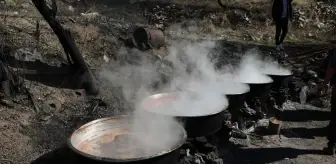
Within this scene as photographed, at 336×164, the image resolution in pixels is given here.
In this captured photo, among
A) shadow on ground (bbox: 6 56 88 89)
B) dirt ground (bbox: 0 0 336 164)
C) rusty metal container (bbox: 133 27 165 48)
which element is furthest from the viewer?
rusty metal container (bbox: 133 27 165 48)

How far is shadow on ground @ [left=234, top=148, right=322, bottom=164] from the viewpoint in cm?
630

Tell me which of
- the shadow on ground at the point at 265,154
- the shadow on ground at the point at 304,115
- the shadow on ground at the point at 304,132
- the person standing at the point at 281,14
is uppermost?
the person standing at the point at 281,14

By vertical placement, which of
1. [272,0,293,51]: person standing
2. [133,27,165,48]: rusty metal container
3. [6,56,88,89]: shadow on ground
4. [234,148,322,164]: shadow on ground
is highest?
[272,0,293,51]: person standing

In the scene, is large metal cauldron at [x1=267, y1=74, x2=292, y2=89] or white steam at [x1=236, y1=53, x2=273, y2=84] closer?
white steam at [x1=236, y1=53, x2=273, y2=84]

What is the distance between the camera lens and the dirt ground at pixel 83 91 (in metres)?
5.89

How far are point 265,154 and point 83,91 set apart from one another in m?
3.88

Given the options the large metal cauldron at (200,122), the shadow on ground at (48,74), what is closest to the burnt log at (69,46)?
the shadow on ground at (48,74)

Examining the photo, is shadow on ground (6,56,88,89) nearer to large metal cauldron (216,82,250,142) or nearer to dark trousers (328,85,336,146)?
large metal cauldron (216,82,250,142)

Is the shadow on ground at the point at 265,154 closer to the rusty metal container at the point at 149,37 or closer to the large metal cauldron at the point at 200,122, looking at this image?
the large metal cauldron at the point at 200,122

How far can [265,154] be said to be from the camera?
6539mm

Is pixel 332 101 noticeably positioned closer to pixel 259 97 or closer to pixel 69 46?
pixel 259 97

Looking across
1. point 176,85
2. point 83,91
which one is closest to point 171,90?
point 176,85

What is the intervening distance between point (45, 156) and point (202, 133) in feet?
8.17

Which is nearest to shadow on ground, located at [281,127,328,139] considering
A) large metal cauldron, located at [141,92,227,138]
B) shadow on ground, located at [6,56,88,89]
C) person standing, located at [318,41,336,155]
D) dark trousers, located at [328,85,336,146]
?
person standing, located at [318,41,336,155]
